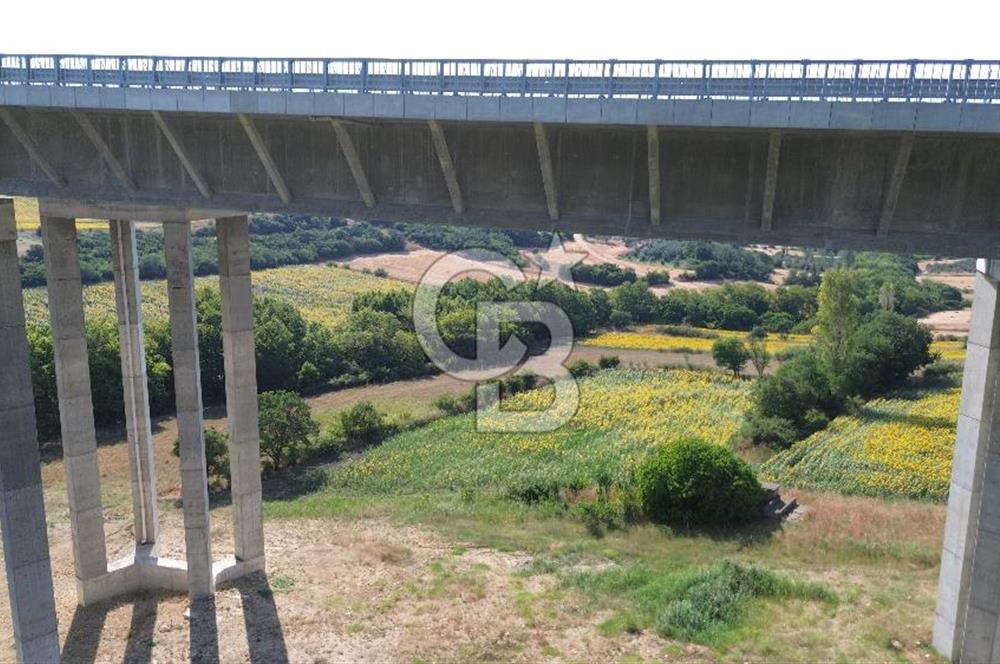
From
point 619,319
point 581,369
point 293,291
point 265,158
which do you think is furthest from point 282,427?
point 293,291

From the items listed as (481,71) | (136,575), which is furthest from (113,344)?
(481,71)

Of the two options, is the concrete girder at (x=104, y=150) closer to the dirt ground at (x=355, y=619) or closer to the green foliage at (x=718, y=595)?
the dirt ground at (x=355, y=619)

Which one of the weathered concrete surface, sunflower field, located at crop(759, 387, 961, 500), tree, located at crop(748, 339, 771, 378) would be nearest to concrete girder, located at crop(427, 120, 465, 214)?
the weathered concrete surface

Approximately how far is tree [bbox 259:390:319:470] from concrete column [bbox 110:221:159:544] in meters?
12.1

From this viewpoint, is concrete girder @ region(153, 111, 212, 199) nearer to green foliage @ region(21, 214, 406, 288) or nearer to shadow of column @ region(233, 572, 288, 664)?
shadow of column @ region(233, 572, 288, 664)

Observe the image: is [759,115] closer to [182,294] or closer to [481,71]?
[481,71]

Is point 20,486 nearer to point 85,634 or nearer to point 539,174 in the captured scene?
point 85,634

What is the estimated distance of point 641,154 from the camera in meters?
14.0

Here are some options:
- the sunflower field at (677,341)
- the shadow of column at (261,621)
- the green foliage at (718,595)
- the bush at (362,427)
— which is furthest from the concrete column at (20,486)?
the sunflower field at (677,341)

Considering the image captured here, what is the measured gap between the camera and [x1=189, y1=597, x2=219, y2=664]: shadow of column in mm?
19016

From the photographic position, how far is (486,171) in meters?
14.8

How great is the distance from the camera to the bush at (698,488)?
2658 cm

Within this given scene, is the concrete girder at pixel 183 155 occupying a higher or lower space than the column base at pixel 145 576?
higher

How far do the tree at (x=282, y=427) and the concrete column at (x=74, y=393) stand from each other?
45.3 ft
